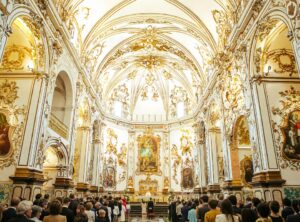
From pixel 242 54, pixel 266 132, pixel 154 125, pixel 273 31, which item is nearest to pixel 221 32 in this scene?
pixel 242 54

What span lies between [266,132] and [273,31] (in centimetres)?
385

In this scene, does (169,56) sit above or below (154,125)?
above

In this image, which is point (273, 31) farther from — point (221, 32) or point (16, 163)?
point (16, 163)

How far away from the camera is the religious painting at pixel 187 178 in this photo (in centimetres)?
2305

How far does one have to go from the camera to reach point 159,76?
26.8 m

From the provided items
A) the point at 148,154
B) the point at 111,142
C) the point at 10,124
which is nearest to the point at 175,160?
the point at 148,154

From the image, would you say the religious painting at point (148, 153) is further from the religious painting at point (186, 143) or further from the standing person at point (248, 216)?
the standing person at point (248, 216)

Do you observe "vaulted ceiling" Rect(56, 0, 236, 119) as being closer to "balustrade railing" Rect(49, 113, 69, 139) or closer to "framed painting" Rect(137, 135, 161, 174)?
"framed painting" Rect(137, 135, 161, 174)

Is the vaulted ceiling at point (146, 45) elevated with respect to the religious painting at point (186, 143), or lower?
elevated

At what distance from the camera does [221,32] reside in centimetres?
1412

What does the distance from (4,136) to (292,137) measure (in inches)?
409

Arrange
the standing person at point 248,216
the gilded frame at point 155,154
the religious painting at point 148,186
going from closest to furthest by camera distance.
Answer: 1. the standing person at point 248,216
2. the religious painting at point 148,186
3. the gilded frame at point 155,154

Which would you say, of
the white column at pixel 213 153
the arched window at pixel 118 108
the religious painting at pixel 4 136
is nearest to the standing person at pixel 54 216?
the religious painting at pixel 4 136

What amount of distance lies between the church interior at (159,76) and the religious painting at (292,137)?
4 cm
